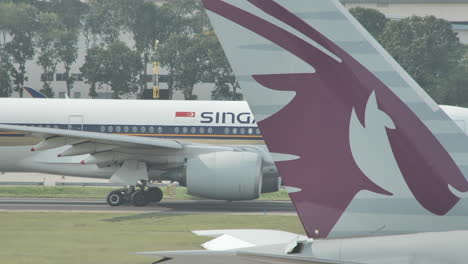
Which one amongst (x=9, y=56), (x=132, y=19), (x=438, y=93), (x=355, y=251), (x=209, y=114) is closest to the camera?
(x=355, y=251)

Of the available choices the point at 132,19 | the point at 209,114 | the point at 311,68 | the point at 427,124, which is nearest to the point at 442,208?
the point at 427,124

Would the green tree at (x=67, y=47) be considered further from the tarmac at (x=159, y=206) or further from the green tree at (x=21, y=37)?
the tarmac at (x=159, y=206)

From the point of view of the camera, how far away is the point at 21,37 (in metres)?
79.3

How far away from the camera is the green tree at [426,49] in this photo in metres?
A: 60.4

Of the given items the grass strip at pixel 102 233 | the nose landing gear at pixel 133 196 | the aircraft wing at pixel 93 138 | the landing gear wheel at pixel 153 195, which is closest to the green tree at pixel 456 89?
the landing gear wheel at pixel 153 195

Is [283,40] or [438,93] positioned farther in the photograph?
[438,93]

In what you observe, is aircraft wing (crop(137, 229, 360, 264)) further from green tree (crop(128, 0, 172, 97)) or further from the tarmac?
green tree (crop(128, 0, 172, 97))

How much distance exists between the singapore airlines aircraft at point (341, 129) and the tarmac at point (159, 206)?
64.9 feet

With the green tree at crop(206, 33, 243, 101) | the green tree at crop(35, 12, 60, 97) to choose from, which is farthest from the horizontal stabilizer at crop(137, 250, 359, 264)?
the green tree at crop(35, 12, 60, 97)

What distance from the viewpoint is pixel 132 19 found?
9350cm

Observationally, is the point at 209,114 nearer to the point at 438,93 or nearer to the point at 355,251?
the point at 355,251

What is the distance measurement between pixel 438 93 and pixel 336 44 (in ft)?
169

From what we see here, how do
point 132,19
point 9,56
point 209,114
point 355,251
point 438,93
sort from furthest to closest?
point 132,19 → point 9,56 → point 438,93 → point 209,114 → point 355,251

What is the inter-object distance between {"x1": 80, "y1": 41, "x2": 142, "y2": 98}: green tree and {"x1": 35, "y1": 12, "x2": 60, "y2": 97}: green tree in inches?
123
